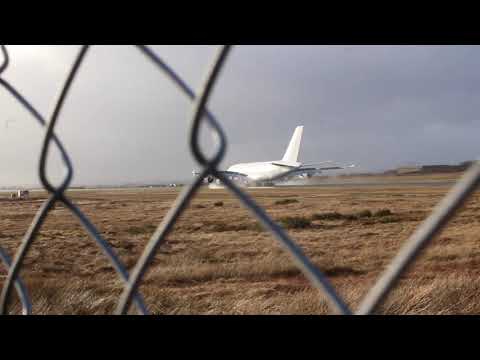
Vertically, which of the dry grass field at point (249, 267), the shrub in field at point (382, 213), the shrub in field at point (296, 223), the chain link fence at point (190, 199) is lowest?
the chain link fence at point (190, 199)

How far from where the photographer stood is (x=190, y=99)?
323 millimetres

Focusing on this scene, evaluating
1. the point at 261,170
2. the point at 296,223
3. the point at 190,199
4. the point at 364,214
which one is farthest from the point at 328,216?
the point at 261,170

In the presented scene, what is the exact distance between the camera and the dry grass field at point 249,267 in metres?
2.03

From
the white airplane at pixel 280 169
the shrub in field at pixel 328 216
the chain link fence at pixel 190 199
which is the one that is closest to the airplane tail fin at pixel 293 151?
the white airplane at pixel 280 169

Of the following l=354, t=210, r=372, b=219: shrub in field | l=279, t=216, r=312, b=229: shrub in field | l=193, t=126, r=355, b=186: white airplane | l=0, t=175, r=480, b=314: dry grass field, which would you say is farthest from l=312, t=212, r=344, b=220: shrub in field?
l=193, t=126, r=355, b=186: white airplane

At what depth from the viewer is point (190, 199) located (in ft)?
1.06

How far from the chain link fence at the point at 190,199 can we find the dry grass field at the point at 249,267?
2.01 feet

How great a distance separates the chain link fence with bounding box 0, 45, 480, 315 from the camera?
0.21m

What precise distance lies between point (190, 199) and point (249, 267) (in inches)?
172

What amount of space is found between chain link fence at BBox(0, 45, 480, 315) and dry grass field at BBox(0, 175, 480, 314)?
613 millimetres

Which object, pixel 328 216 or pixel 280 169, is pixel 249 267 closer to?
pixel 328 216

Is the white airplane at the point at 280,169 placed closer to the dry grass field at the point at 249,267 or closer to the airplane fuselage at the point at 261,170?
the airplane fuselage at the point at 261,170
